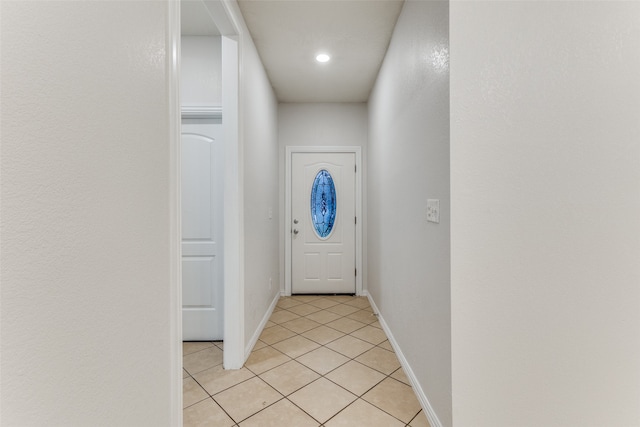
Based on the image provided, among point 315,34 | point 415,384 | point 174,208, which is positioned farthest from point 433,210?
point 315,34

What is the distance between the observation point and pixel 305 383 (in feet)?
6.50

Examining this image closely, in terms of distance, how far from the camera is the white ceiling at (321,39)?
7.12ft

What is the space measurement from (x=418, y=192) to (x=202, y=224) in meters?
1.79

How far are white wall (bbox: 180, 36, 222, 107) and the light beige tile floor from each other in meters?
2.08

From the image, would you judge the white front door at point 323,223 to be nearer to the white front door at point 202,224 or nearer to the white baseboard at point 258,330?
the white baseboard at point 258,330

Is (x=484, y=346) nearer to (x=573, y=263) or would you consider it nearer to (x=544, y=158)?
(x=573, y=263)

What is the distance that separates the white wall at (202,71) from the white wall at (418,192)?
Answer: 1.47 meters

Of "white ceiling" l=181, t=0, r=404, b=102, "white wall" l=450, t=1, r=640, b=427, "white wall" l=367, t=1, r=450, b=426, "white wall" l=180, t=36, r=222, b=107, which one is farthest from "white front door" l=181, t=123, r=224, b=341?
"white wall" l=450, t=1, r=640, b=427

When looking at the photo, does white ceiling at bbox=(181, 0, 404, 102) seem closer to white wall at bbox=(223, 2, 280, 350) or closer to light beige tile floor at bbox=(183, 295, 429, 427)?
white wall at bbox=(223, 2, 280, 350)

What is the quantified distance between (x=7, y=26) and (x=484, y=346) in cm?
187

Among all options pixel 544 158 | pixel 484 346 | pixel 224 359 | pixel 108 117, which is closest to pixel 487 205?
pixel 544 158

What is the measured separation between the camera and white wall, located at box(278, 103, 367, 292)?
4.01 metres

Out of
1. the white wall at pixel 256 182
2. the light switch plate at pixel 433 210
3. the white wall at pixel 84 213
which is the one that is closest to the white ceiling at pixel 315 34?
the white wall at pixel 256 182

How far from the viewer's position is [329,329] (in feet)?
9.46
